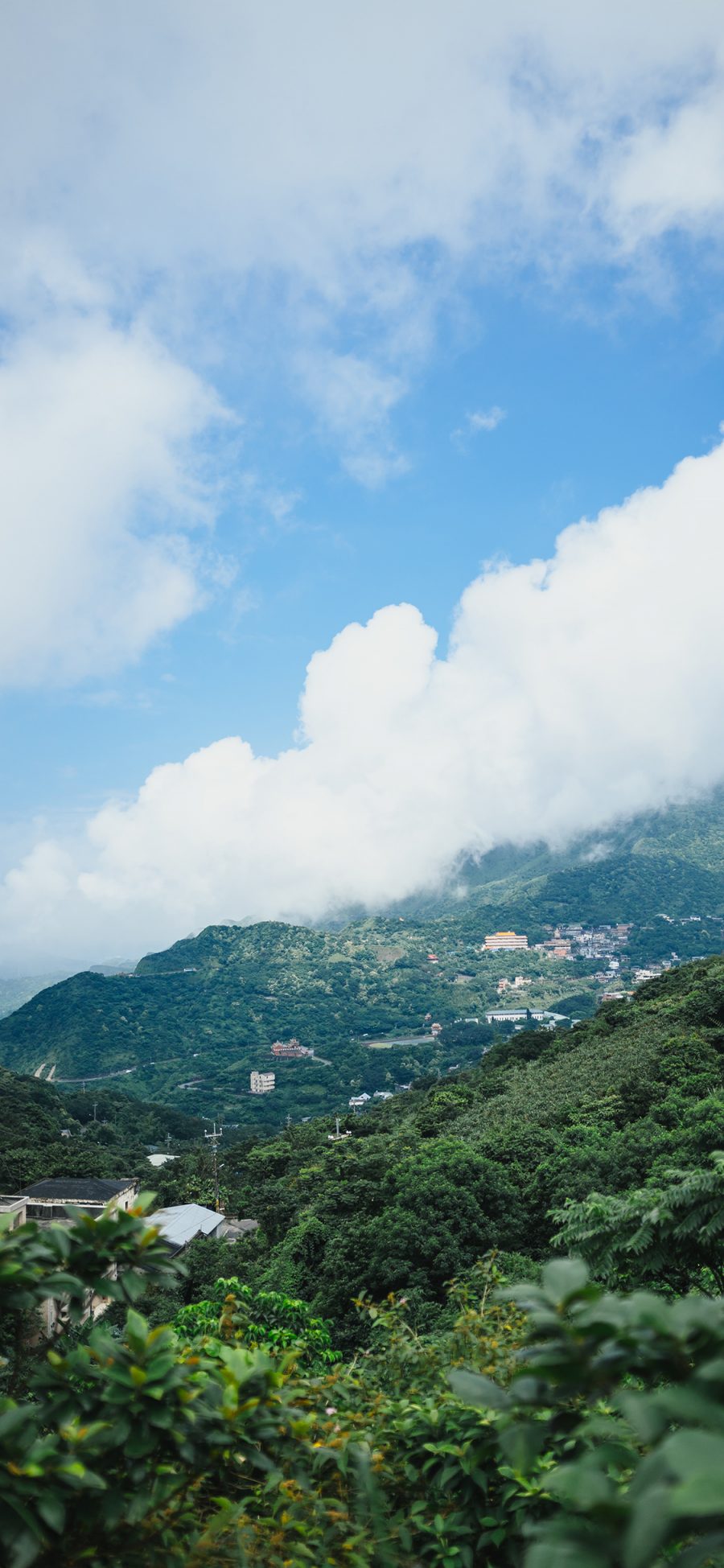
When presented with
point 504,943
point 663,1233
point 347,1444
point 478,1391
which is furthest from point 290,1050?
point 478,1391

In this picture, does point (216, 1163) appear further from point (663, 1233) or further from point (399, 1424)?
point (399, 1424)

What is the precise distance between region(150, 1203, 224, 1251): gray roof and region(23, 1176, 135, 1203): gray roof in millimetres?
1754

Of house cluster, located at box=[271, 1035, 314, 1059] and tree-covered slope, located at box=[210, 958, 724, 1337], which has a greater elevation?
tree-covered slope, located at box=[210, 958, 724, 1337]

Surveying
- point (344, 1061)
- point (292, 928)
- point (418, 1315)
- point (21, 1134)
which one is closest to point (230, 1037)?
point (344, 1061)

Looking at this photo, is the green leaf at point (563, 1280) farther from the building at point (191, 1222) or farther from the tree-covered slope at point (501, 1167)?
the building at point (191, 1222)

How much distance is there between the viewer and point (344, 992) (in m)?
101

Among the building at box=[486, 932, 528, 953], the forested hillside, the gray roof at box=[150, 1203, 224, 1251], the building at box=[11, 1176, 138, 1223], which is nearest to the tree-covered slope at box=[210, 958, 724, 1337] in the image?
the gray roof at box=[150, 1203, 224, 1251]

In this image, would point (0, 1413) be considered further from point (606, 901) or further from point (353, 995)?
point (606, 901)

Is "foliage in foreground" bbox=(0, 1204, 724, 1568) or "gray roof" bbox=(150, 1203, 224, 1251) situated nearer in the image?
"foliage in foreground" bbox=(0, 1204, 724, 1568)

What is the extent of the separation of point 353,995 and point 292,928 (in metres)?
16.7

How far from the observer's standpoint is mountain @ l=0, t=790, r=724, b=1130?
2857 inches

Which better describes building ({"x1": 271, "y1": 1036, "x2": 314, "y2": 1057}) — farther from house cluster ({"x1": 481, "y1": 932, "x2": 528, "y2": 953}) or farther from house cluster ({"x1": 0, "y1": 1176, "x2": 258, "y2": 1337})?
house cluster ({"x1": 0, "y1": 1176, "x2": 258, "y2": 1337})

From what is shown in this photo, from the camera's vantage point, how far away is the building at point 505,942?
11788cm

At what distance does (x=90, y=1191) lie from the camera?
24875mm
